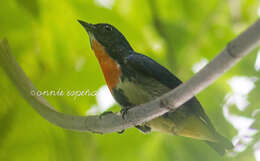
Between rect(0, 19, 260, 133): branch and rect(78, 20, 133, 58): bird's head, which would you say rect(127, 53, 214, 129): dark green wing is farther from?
rect(0, 19, 260, 133): branch

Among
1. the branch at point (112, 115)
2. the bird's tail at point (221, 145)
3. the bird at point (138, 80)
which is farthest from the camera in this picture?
the bird at point (138, 80)

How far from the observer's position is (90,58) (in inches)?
34.4

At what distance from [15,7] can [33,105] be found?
0.85 ft

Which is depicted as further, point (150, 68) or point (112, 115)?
point (150, 68)

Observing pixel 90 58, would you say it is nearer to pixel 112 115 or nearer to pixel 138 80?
pixel 138 80

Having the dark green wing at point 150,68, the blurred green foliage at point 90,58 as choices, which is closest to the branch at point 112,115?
the blurred green foliage at point 90,58

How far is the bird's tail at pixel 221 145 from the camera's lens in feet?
2.18

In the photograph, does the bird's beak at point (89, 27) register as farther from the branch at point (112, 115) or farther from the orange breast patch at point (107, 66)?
the branch at point (112, 115)

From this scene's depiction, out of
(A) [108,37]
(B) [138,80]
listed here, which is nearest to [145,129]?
(B) [138,80]

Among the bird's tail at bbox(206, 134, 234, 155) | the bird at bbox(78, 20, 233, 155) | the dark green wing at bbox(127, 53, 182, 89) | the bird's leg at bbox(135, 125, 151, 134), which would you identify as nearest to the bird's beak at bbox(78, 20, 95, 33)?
the bird at bbox(78, 20, 233, 155)

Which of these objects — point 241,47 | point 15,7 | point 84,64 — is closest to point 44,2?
point 15,7

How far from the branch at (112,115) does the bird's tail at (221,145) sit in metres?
0.15

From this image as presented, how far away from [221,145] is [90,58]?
1.23 ft

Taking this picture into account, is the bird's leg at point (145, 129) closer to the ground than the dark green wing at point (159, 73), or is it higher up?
closer to the ground
